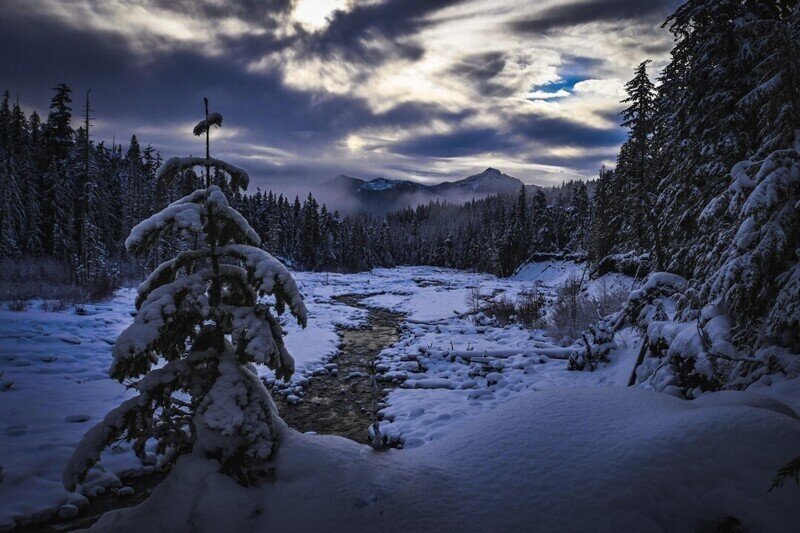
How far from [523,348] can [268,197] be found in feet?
229

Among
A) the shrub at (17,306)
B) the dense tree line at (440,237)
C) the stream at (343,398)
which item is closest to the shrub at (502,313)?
the stream at (343,398)

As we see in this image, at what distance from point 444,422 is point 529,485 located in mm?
4524

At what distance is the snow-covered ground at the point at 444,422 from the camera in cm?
281

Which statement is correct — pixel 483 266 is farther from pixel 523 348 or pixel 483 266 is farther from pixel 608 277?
pixel 523 348

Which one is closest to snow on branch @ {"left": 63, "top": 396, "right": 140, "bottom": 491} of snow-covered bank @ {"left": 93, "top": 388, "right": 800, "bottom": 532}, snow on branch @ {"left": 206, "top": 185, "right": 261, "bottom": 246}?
snow-covered bank @ {"left": 93, "top": 388, "right": 800, "bottom": 532}

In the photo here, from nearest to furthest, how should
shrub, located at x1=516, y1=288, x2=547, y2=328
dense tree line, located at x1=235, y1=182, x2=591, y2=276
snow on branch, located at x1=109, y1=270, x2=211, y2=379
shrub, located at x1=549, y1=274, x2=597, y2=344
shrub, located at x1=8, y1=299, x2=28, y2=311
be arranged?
snow on branch, located at x1=109, y1=270, x2=211, y2=379, shrub, located at x1=549, y1=274, x2=597, y2=344, shrub, located at x1=8, y1=299, x2=28, y2=311, shrub, located at x1=516, y1=288, x2=547, y2=328, dense tree line, located at x1=235, y1=182, x2=591, y2=276

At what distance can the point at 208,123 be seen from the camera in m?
3.78

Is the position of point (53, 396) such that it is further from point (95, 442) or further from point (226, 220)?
point (226, 220)

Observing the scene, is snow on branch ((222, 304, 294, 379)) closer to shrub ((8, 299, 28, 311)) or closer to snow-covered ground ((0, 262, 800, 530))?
snow-covered ground ((0, 262, 800, 530))

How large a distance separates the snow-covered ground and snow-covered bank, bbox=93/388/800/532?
0.5 inches

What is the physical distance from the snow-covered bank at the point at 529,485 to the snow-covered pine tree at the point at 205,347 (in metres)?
0.32

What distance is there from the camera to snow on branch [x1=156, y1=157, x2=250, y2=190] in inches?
142

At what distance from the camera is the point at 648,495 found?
8.52 ft

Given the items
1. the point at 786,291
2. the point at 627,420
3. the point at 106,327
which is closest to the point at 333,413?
the point at 627,420
